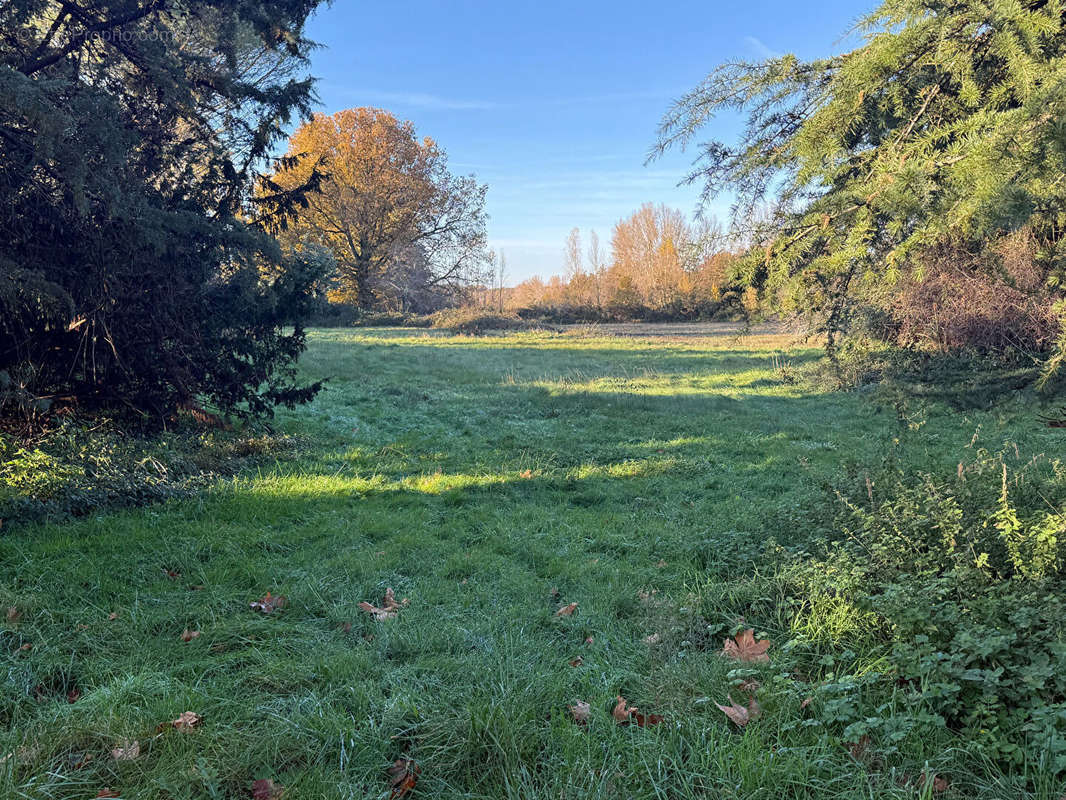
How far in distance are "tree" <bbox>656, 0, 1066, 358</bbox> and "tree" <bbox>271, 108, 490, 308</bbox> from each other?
112ft

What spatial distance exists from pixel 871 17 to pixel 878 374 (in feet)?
35.8

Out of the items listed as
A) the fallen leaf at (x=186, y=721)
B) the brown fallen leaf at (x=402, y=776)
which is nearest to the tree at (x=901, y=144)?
the brown fallen leaf at (x=402, y=776)

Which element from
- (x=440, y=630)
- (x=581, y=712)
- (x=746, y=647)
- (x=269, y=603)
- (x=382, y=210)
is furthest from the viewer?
(x=382, y=210)

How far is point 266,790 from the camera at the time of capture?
2182 millimetres

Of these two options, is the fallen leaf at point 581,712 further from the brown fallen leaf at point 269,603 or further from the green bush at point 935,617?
the brown fallen leaf at point 269,603

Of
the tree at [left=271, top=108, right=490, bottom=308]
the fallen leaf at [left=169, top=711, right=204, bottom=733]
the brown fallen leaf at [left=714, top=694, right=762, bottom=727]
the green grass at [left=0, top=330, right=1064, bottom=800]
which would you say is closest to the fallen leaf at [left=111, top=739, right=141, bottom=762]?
the green grass at [left=0, top=330, right=1064, bottom=800]

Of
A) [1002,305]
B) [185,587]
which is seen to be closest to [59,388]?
[185,587]

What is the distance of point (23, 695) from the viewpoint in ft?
8.80

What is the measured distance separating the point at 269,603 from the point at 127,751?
5.04 feet

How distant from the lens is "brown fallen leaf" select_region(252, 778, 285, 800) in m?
2.16

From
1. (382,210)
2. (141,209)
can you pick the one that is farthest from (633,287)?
(141,209)

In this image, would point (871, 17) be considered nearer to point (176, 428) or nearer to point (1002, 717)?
point (1002, 717)

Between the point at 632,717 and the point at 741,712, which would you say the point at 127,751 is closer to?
the point at 632,717

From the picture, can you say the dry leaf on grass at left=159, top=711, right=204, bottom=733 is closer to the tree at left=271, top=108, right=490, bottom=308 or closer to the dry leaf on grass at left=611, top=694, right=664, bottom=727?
→ the dry leaf on grass at left=611, top=694, right=664, bottom=727
